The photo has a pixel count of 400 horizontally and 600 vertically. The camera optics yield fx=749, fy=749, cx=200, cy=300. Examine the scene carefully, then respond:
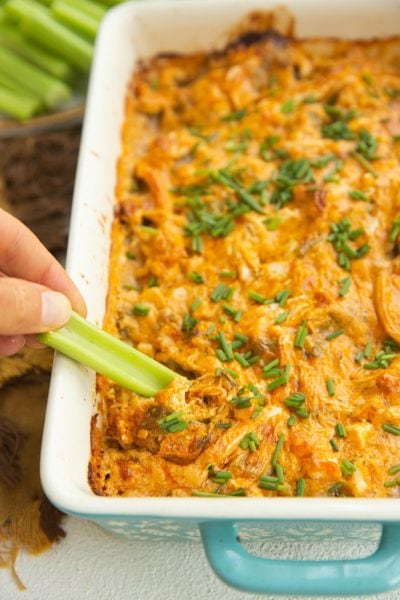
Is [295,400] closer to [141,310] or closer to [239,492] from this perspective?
[239,492]

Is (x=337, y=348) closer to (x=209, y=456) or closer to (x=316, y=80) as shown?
(x=209, y=456)

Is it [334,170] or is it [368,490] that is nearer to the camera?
[368,490]

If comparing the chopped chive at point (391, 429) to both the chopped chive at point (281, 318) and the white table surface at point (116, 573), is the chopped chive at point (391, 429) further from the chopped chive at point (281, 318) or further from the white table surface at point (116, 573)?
the white table surface at point (116, 573)

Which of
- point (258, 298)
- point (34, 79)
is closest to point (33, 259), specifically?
point (258, 298)

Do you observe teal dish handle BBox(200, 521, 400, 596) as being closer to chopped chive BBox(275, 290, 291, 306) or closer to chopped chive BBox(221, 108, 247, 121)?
chopped chive BBox(275, 290, 291, 306)

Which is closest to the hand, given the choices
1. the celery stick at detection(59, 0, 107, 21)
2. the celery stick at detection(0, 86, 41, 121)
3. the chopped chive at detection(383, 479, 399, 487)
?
the chopped chive at detection(383, 479, 399, 487)

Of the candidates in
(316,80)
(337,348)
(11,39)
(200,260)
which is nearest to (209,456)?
(337,348)

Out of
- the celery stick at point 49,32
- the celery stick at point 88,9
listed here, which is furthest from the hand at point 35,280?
the celery stick at point 88,9
